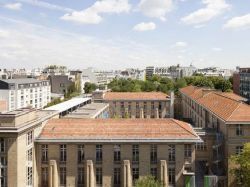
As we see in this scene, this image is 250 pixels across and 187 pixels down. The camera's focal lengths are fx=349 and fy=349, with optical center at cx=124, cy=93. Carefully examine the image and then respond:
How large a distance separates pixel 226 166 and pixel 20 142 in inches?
1108

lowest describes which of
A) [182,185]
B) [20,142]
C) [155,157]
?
[182,185]

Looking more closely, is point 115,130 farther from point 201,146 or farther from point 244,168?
point 244,168

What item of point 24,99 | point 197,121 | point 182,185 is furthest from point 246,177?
point 24,99

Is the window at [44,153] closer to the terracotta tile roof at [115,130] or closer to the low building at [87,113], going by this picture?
the terracotta tile roof at [115,130]

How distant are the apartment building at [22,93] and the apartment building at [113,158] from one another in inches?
2301

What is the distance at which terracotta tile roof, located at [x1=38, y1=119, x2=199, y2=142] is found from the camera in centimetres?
4459

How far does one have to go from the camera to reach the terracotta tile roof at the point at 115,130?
44594 mm

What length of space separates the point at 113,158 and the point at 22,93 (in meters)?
79.9

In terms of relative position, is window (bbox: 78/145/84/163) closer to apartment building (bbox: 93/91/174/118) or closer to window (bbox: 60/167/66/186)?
window (bbox: 60/167/66/186)

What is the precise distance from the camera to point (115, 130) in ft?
152

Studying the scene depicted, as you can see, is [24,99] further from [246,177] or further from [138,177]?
[246,177]

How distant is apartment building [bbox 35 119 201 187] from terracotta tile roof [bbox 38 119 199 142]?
5.0 inches

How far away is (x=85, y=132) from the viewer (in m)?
45.7

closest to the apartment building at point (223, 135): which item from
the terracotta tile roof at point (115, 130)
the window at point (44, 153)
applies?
the terracotta tile roof at point (115, 130)
